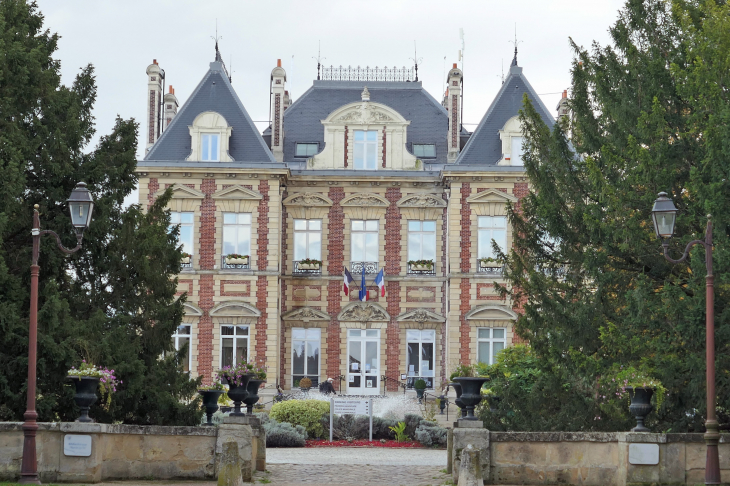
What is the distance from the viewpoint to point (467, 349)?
31641mm

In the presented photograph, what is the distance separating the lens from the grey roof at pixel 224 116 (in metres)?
32.3

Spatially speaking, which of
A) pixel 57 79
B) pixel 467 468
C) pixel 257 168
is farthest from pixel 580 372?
pixel 257 168

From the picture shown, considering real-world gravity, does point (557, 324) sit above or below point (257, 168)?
below

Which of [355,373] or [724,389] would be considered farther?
[355,373]

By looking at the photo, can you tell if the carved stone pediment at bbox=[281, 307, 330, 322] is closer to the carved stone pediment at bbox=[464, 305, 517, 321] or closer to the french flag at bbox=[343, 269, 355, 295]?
the french flag at bbox=[343, 269, 355, 295]

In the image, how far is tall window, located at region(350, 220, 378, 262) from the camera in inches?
1298

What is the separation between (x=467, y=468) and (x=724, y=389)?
4.50 m

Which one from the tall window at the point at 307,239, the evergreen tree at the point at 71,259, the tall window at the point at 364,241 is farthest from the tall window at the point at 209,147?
the evergreen tree at the point at 71,259

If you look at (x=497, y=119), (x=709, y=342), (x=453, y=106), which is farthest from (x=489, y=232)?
(x=709, y=342)

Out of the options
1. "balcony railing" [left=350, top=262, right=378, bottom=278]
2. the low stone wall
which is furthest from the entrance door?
the low stone wall

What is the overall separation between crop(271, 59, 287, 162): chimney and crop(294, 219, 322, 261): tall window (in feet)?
7.21

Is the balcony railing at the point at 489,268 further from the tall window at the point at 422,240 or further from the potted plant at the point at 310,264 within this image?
the potted plant at the point at 310,264

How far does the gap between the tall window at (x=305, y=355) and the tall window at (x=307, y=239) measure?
2386 mm

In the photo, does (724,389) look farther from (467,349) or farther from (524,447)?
(467,349)
